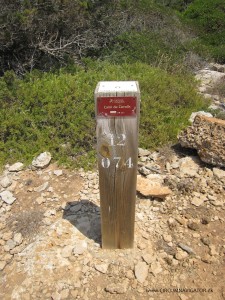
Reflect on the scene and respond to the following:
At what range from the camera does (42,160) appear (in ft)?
12.4

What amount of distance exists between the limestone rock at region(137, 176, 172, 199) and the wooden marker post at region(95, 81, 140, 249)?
0.71 metres

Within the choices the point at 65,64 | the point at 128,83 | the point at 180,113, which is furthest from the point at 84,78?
the point at 128,83

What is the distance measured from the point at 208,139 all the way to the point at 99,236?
5.55 ft

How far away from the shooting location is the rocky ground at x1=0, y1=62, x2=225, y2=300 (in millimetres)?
2488

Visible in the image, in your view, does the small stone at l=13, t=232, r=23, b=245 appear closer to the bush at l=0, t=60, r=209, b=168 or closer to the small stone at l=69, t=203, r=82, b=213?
the small stone at l=69, t=203, r=82, b=213

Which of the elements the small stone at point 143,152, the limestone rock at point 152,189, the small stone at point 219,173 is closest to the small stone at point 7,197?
the limestone rock at point 152,189

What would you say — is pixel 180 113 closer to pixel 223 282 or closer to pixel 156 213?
pixel 156 213

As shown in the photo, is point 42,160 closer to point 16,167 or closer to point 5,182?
Result: point 16,167

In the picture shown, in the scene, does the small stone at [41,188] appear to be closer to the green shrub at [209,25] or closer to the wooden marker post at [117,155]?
the wooden marker post at [117,155]

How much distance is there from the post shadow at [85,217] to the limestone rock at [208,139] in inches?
56.3

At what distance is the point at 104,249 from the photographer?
274cm

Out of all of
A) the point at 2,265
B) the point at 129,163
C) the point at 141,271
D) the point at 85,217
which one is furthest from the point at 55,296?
the point at 129,163

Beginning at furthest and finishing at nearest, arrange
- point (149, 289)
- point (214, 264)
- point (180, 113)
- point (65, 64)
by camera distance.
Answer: point (65, 64)
point (180, 113)
point (214, 264)
point (149, 289)

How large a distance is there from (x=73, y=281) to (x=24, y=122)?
2450 millimetres
